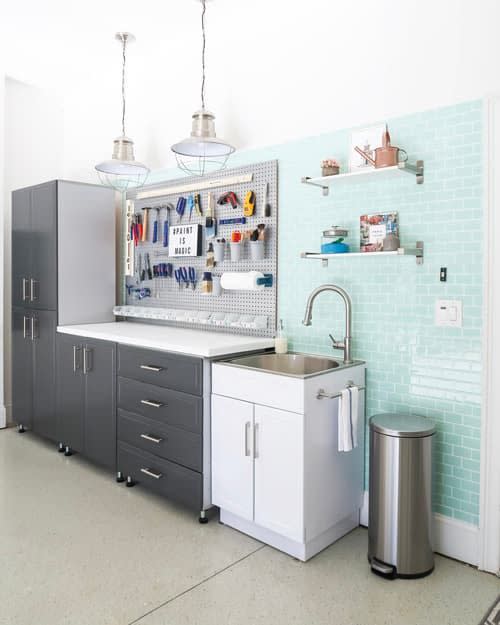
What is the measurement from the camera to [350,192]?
2.85 meters

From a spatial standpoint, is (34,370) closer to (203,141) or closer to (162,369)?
(162,369)

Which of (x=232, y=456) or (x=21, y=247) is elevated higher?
(x=21, y=247)

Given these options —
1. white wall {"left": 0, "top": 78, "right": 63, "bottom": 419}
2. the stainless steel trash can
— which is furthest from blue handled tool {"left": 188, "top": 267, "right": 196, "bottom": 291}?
white wall {"left": 0, "top": 78, "right": 63, "bottom": 419}

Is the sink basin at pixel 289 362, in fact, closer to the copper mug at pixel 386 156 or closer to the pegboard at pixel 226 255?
the pegboard at pixel 226 255

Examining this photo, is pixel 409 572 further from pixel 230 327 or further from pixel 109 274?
pixel 109 274

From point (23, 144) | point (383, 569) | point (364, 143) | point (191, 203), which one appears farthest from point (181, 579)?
point (23, 144)

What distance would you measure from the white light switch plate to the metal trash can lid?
18.3 inches

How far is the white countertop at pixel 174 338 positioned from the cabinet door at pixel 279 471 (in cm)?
44

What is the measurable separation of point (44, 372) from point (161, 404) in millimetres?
1583

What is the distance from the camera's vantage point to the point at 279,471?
2479 mm

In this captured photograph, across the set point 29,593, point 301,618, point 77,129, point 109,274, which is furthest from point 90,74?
point 301,618

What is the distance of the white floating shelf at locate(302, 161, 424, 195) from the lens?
2480mm

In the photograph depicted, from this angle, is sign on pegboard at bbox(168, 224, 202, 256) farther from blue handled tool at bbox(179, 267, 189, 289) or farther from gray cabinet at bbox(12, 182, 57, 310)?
gray cabinet at bbox(12, 182, 57, 310)

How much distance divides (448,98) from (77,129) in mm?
3504
